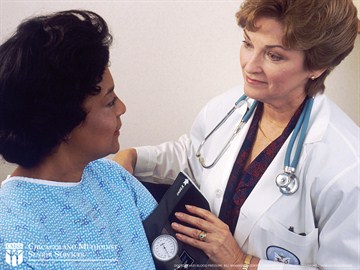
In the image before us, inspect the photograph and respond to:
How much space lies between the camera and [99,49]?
3.29ft

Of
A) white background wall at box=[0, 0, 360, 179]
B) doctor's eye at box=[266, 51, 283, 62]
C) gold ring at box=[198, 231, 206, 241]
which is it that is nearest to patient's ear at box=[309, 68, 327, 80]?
doctor's eye at box=[266, 51, 283, 62]

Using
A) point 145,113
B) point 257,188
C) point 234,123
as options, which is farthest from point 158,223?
point 145,113

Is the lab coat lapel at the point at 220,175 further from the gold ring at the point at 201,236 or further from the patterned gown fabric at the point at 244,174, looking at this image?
the gold ring at the point at 201,236

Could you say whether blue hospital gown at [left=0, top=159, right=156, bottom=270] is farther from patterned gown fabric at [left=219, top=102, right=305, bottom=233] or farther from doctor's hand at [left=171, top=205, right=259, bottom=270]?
patterned gown fabric at [left=219, top=102, right=305, bottom=233]

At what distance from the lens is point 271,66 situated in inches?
50.3

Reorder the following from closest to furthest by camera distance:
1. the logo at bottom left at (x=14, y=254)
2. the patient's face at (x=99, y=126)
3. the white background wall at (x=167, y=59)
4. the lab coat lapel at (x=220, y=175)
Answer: the logo at bottom left at (x=14, y=254) < the patient's face at (x=99, y=126) < the lab coat lapel at (x=220, y=175) < the white background wall at (x=167, y=59)

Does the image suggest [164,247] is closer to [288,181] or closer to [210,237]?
[210,237]

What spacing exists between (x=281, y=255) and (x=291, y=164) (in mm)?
262

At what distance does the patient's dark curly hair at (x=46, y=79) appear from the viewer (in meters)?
0.92

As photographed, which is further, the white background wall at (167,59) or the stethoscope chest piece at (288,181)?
the white background wall at (167,59)

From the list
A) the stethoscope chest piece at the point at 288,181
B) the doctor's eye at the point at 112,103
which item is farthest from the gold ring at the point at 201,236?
the doctor's eye at the point at 112,103

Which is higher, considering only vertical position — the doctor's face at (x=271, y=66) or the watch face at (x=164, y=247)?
the doctor's face at (x=271, y=66)

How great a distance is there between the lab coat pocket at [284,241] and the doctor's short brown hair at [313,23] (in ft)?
1.48

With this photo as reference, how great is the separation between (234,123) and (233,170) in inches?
7.4
